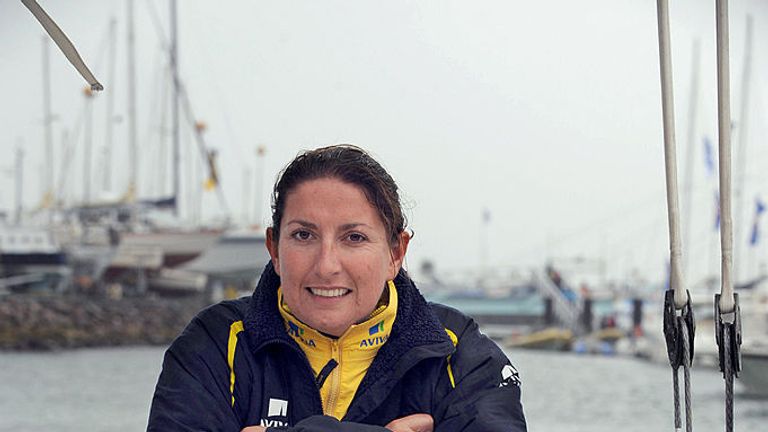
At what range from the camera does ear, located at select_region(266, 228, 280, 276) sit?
2482 millimetres

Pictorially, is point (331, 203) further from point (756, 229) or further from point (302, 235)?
point (756, 229)

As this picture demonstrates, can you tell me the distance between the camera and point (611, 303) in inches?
2849

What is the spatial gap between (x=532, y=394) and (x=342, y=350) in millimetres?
32699

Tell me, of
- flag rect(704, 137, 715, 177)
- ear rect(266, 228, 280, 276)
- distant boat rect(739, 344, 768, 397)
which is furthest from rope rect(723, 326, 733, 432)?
flag rect(704, 137, 715, 177)

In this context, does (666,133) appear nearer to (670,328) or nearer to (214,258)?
(670,328)

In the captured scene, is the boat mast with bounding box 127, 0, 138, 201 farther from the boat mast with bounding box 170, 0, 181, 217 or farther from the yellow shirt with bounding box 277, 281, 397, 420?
the yellow shirt with bounding box 277, 281, 397, 420

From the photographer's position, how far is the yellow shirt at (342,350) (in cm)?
242

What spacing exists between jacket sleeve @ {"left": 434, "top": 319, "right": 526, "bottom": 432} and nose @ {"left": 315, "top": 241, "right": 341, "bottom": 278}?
329mm

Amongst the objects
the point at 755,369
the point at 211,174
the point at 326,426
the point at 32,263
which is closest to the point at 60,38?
the point at 326,426

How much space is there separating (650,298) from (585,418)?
34054 mm

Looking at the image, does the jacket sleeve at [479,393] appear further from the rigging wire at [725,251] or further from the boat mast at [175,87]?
the boat mast at [175,87]

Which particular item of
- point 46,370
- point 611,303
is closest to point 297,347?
point 46,370

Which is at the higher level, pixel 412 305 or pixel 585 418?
pixel 412 305

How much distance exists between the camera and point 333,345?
243 cm
